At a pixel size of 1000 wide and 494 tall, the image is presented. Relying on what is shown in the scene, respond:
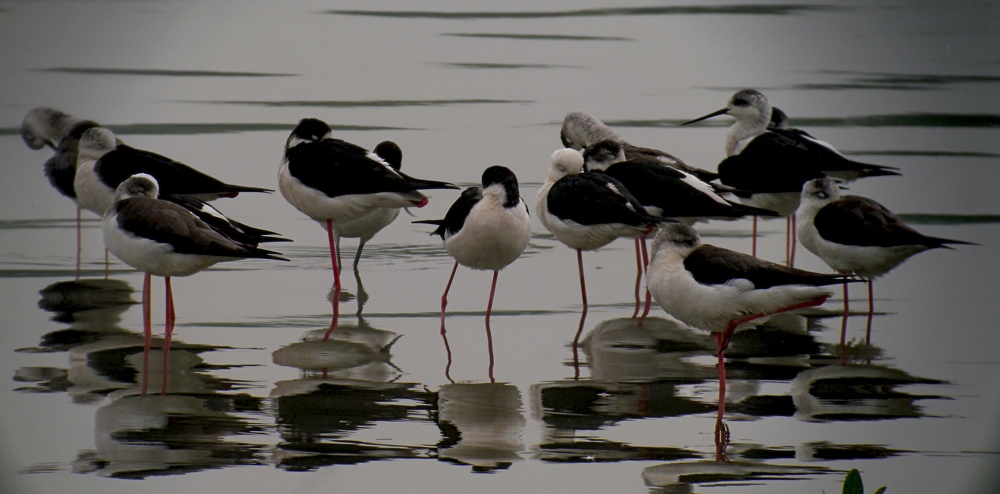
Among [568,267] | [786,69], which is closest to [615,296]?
[568,267]

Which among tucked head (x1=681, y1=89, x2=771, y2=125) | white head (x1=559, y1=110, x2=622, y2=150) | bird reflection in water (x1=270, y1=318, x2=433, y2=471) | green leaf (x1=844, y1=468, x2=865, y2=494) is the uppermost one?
tucked head (x1=681, y1=89, x2=771, y2=125)

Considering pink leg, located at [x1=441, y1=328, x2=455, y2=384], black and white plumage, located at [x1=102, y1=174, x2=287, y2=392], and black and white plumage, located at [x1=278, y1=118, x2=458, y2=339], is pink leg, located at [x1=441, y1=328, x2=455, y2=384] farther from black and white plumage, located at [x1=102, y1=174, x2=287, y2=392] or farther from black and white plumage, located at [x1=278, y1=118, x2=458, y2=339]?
black and white plumage, located at [x1=102, y1=174, x2=287, y2=392]

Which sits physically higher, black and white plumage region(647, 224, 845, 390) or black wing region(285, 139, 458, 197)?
black wing region(285, 139, 458, 197)

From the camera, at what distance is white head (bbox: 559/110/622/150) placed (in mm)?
10023

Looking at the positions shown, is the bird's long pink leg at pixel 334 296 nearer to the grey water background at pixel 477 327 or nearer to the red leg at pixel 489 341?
the grey water background at pixel 477 327

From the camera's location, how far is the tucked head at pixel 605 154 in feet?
28.3

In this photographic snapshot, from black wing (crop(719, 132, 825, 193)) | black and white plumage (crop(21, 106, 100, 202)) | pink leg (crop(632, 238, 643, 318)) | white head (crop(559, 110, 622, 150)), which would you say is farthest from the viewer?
white head (crop(559, 110, 622, 150))

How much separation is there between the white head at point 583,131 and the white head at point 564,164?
5.65 feet

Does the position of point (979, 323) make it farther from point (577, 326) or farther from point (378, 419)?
point (378, 419)

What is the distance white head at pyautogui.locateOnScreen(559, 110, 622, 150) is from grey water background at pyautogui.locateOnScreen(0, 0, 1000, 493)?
1.80 ft

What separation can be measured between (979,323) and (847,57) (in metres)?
10.2

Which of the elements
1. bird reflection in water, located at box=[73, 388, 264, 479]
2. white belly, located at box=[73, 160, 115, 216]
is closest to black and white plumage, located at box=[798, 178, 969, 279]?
bird reflection in water, located at box=[73, 388, 264, 479]

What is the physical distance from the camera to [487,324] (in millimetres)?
7301

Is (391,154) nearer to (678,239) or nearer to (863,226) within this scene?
(678,239)
